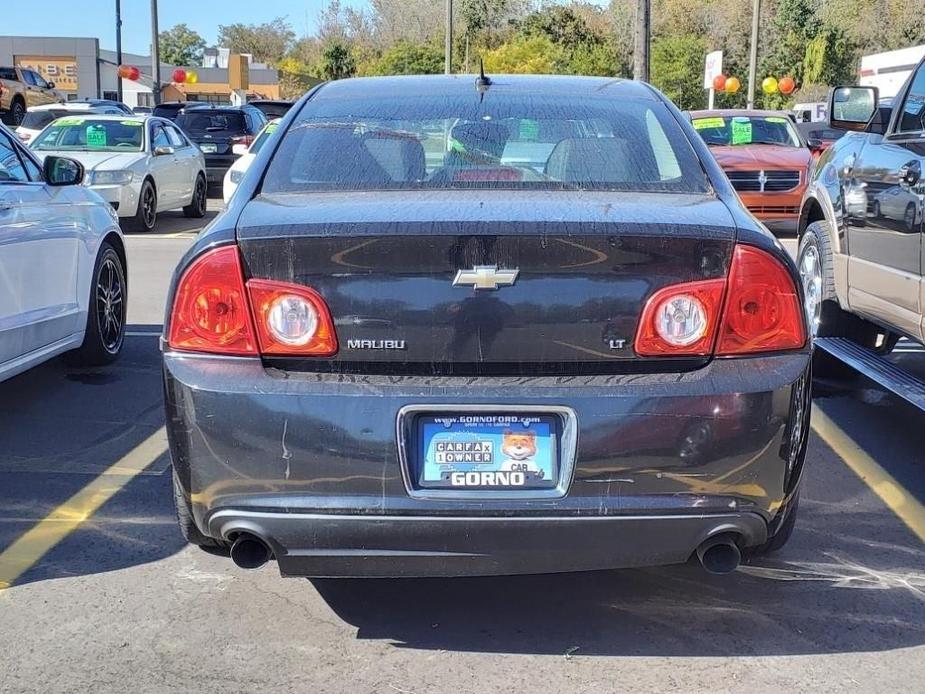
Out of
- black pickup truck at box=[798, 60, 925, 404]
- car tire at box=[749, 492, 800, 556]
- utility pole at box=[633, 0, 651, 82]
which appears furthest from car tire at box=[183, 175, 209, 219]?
car tire at box=[749, 492, 800, 556]

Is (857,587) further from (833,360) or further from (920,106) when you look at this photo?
(833,360)

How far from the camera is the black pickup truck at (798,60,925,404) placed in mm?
4906

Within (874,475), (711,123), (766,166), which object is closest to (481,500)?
(874,475)

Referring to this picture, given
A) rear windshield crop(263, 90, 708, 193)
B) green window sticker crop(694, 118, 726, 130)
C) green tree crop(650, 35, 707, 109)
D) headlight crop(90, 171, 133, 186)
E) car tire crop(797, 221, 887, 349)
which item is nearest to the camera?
rear windshield crop(263, 90, 708, 193)

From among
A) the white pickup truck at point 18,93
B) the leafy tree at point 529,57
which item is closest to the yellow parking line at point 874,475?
the white pickup truck at point 18,93

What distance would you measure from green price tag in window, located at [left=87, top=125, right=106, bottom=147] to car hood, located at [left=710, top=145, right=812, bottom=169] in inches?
318

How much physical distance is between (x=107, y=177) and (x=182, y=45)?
12322 cm

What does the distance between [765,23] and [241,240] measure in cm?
6922

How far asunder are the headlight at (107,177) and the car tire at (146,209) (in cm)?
34

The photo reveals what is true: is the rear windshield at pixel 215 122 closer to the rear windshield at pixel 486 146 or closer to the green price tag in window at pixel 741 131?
the green price tag in window at pixel 741 131

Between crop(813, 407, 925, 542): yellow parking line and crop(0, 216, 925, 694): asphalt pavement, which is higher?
crop(813, 407, 925, 542): yellow parking line

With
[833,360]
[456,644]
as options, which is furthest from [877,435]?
[456,644]

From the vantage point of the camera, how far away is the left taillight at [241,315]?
9.91 feet

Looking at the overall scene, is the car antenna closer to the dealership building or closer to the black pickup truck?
the black pickup truck
